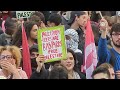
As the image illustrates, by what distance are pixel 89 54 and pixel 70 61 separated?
0.37 m

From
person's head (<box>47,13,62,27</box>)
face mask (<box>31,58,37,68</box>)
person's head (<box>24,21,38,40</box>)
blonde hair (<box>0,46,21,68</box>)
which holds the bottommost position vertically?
face mask (<box>31,58,37,68</box>)

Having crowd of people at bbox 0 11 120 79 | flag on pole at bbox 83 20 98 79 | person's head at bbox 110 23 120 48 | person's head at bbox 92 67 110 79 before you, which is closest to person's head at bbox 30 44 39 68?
crowd of people at bbox 0 11 120 79

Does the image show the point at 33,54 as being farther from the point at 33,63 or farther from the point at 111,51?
the point at 111,51

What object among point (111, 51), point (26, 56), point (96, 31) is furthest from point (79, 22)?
point (26, 56)

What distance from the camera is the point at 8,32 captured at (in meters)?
8.31

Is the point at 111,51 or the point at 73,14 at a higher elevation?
the point at 73,14

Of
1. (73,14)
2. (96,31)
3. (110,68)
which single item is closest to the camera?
(110,68)

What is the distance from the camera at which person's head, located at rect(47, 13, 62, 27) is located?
27.2ft

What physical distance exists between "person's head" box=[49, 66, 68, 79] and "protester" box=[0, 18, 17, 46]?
779mm

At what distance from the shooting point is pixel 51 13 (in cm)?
836

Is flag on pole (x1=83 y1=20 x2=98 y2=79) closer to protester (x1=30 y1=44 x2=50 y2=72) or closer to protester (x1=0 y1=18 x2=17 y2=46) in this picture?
protester (x1=30 y1=44 x2=50 y2=72)

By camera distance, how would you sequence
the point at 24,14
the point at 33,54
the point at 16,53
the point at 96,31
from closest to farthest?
the point at 16,53
the point at 33,54
the point at 96,31
the point at 24,14
